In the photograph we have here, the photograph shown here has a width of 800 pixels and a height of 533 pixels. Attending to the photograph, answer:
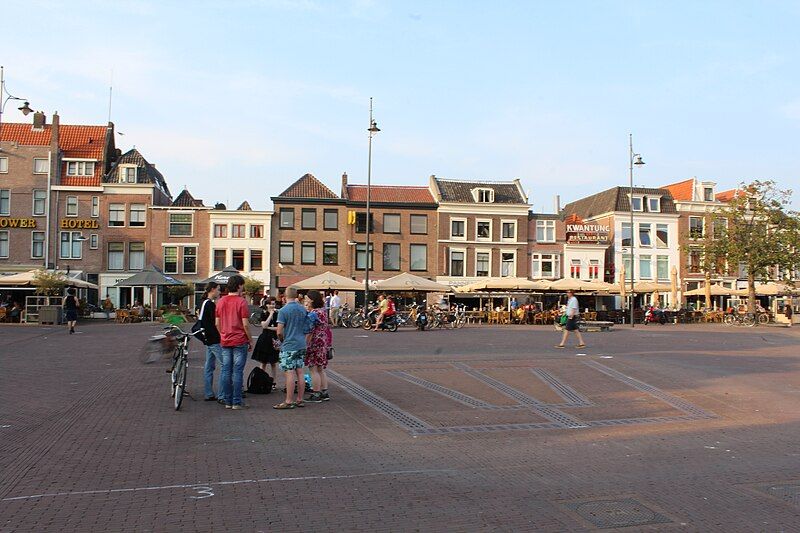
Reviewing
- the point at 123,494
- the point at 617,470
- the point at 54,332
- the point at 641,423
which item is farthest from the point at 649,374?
the point at 54,332

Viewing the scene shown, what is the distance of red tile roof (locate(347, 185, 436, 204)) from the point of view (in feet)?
181

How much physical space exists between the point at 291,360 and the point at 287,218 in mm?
44556

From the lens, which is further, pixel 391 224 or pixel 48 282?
pixel 391 224

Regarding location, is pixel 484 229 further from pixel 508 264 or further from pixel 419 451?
pixel 419 451

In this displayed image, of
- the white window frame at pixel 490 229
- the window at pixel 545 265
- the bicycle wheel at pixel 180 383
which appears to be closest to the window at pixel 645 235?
the window at pixel 545 265

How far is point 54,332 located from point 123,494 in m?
22.9

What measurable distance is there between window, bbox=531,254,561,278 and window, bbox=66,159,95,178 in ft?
107

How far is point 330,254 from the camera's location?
54094 millimetres

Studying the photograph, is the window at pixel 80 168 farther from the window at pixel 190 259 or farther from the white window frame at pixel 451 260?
the white window frame at pixel 451 260

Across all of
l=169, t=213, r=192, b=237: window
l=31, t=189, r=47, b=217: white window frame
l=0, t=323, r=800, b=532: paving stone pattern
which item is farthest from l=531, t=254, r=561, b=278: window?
l=0, t=323, r=800, b=532: paving stone pattern

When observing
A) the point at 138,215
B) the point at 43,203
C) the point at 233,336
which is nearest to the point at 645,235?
the point at 138,215

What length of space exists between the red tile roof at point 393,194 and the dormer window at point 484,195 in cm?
329

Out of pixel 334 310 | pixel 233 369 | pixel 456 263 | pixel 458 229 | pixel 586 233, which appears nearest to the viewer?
pixel 233 369

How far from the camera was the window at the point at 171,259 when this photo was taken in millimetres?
51750
